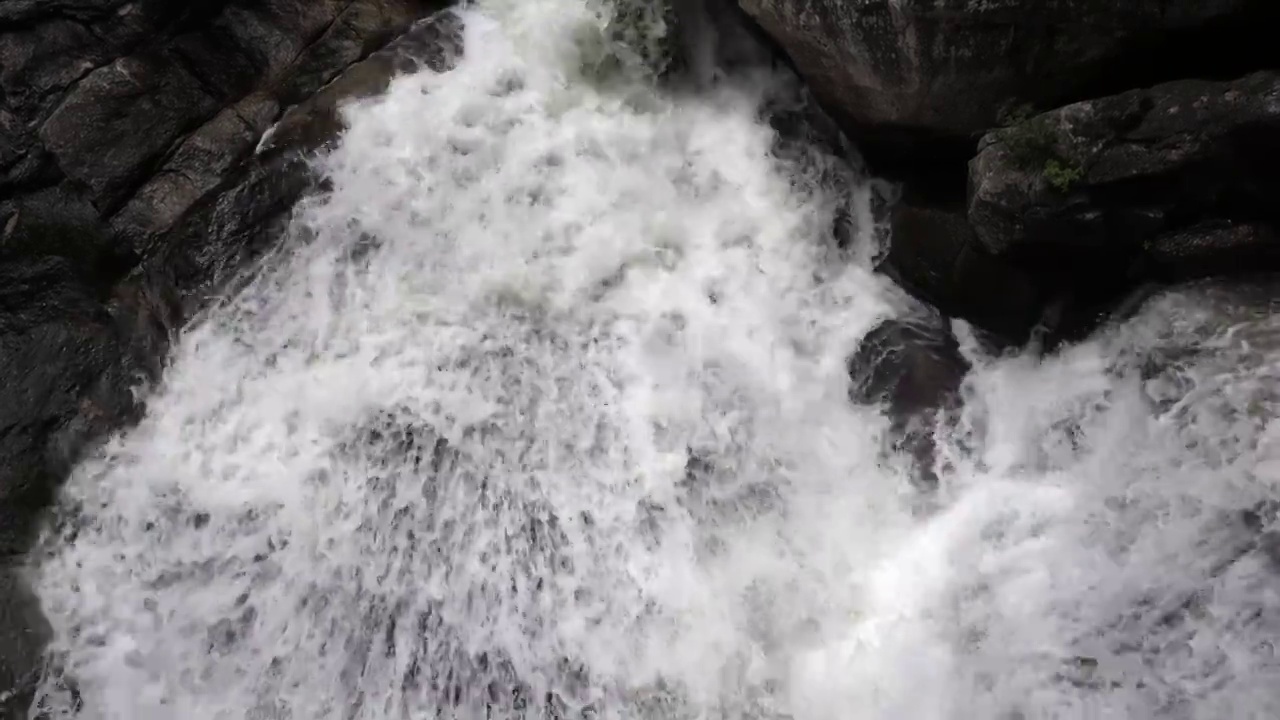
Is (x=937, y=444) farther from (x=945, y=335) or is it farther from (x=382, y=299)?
(x=382, y=299)

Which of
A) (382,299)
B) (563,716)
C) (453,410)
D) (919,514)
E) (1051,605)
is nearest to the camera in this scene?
(1051,605)

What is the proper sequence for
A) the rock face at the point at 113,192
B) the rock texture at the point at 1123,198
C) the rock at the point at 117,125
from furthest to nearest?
the rock at the point at 117,125 → the rock face at the point at 113,192 → the rock texture at the point at 1123,198

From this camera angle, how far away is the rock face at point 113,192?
6.72 metres

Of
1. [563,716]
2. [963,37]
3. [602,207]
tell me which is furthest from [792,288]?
[563,716]

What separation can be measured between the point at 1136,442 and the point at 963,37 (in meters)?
2.90

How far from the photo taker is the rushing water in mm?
4844

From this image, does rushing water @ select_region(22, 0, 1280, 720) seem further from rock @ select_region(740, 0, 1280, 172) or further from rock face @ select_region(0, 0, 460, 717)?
rock @ select_region(740, 0, 1280, 172)

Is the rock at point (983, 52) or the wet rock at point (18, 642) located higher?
the rock at point (983, 52)

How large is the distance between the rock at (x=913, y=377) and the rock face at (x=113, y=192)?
518 cm

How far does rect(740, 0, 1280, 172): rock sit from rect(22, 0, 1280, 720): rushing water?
3.43 ft

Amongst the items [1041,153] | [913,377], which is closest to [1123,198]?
[1041,153]

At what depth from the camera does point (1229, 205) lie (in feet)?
16.9

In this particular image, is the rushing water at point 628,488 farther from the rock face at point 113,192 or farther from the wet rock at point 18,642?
the rock face at point 113,192

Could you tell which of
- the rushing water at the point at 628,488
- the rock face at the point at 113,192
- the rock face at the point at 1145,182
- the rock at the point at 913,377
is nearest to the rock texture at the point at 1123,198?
the rock face at the point at 1145,182
